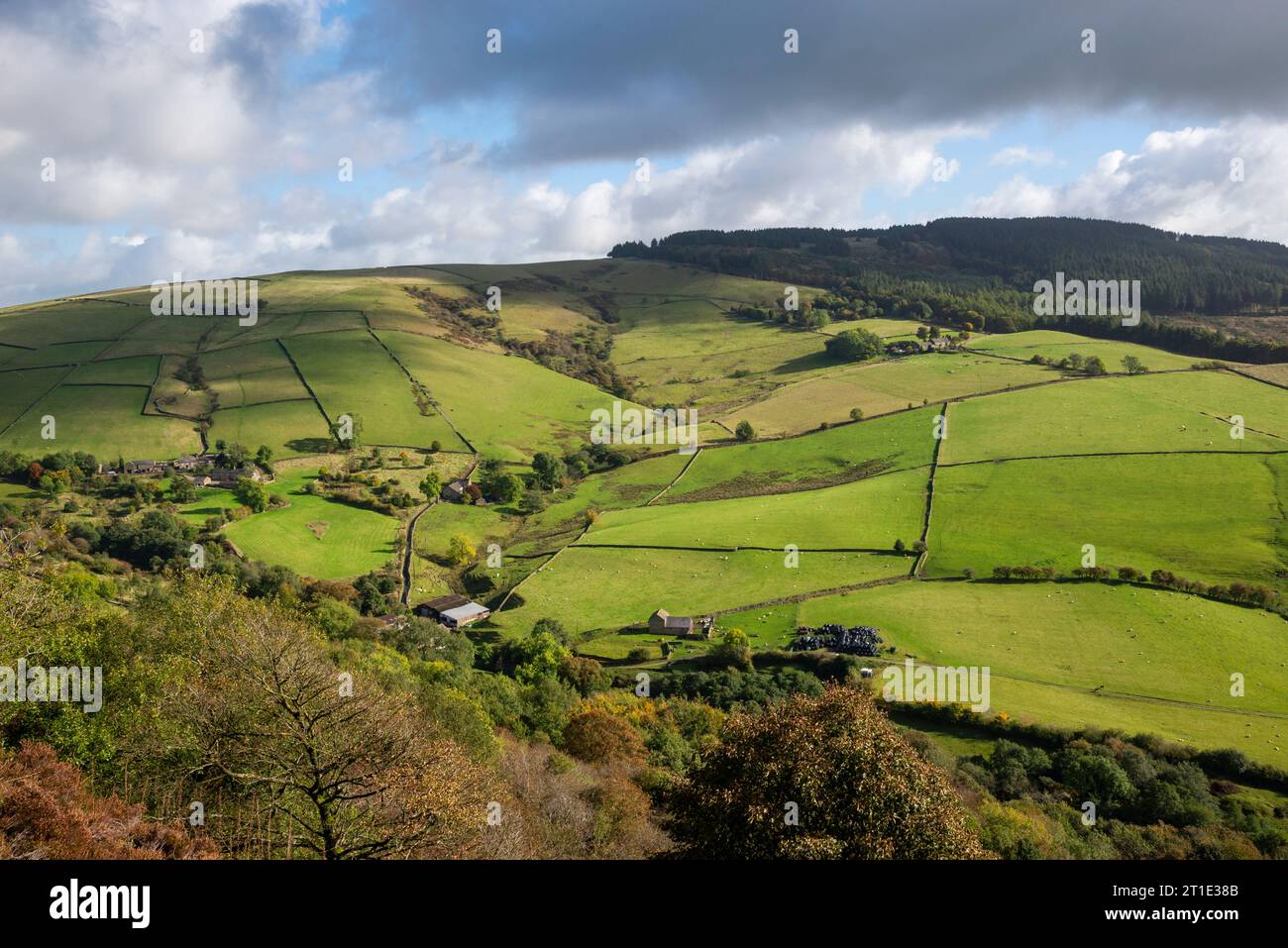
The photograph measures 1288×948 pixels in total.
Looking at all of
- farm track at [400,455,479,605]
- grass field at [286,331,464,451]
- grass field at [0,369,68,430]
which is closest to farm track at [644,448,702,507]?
farm track at [400,455,479,605]

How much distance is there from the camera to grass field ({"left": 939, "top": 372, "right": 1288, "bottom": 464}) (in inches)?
3772

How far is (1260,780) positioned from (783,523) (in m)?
47.9

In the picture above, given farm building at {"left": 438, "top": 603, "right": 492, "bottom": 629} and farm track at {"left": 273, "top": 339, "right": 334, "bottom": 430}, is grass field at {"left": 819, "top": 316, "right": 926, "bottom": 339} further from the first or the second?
farm building at {"left": 438, "top": 603, "right": 492, "bottom": 629}

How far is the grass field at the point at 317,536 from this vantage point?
82.8 meters

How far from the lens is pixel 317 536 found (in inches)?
3499

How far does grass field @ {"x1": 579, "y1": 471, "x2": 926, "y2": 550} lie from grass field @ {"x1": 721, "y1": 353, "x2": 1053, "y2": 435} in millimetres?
28086

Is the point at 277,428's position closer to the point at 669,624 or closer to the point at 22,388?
the point at 22,388

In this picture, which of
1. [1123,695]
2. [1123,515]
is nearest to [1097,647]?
[1123,695]

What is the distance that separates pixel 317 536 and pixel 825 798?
264ft

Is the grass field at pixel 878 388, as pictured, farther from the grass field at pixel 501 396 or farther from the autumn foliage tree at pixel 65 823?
the autumn foliage tree at pixel 65 823

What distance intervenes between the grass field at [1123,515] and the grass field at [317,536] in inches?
2298

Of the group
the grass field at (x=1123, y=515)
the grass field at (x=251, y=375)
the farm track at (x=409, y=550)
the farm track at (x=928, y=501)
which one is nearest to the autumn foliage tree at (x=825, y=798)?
the farm track at (x=928, y=501)
